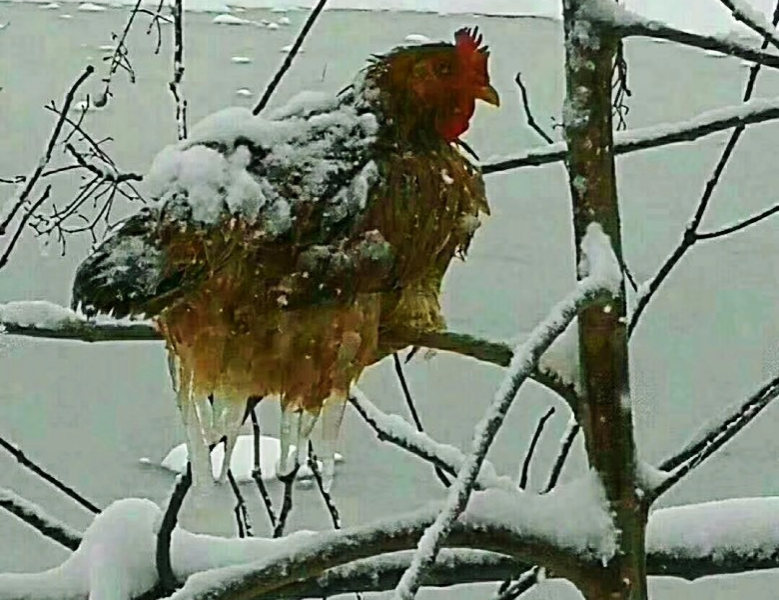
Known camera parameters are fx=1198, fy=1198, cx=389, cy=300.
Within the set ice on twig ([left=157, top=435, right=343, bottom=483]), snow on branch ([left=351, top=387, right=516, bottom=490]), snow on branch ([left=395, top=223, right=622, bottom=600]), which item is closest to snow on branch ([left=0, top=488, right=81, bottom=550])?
snow on branch ([left=351, top=387, right=516, bottom=490])

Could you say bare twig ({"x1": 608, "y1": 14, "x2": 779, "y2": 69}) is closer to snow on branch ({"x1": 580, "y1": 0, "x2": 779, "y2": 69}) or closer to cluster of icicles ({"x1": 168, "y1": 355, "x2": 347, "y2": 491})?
snow on branch ({"x1": 580, "y1": 0, "x2": 779, "y2": 69})

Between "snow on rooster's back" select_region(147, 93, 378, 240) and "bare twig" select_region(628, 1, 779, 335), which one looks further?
"bare twig" select_region(628, 1, 779, 335)

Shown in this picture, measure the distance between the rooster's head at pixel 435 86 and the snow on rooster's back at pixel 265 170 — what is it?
2 cm

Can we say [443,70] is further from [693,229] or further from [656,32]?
[693,229]

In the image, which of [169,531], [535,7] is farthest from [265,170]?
[535,7]

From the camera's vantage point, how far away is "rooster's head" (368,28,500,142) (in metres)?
0.36

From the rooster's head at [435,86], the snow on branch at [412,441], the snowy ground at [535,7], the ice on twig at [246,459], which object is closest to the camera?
the rooster's head at [435,86]

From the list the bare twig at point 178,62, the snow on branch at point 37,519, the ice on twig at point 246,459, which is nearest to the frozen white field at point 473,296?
the ice on twig at point 246,459

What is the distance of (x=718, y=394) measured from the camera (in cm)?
121

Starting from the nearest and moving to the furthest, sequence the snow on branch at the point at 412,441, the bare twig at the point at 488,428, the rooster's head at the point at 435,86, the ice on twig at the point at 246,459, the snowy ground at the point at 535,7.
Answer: the bare twig at the point at 488,428 → the rooster's head at the point at 435,86 → the snow on branch at the point at 412,441 → the snowy ground at the point at 535,7 → the ice on twig at the point at 246,459

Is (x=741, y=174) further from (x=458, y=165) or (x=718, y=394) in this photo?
(x=458, y=165)

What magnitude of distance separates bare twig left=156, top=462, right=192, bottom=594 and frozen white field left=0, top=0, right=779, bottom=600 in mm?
507

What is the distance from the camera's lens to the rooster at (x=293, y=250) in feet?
1.06

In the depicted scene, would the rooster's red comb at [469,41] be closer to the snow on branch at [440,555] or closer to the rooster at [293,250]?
the rooster at [293,250]
